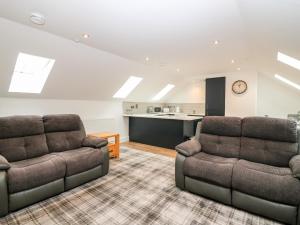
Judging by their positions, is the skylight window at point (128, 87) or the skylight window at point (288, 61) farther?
the skylight window at point (128, 87)

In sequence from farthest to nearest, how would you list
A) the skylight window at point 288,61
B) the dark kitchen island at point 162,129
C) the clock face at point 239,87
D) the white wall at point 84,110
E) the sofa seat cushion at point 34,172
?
the clock face at point 239,87
the dark kitchen island at point 162,129
the white wall at point 84,110
the skylight window at point 288,61
the sofa seat cushion at point 34,172

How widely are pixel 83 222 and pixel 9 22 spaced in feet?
9.08

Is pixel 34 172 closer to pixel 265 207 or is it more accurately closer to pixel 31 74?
pixel 31 74

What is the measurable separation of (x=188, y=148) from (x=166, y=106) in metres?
5.40

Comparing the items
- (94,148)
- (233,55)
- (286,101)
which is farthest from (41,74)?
(286,101)

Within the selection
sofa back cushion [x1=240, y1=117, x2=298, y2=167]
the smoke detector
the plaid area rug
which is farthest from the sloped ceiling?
the plaid area rug

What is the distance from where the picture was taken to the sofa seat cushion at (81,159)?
247 centimetres

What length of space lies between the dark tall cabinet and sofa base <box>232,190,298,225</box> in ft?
13.6

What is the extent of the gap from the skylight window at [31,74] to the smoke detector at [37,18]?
103 centimetres

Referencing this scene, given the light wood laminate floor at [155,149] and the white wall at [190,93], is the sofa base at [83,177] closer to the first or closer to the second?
the light wood laminate floor at [155,149]

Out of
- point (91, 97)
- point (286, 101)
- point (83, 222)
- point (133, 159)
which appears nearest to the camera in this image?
point (83, 222)

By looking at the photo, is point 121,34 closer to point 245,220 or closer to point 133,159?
point 133,159

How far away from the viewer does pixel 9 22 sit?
2322 millimetres

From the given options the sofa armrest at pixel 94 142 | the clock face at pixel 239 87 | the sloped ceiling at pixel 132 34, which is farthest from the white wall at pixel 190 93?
the sofa armrest at pixel 94 142
